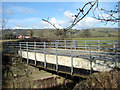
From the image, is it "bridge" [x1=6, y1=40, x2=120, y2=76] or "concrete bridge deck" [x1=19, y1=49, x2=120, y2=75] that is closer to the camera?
"bridge" [x1=6, y1=40, x2=120, y2=76]

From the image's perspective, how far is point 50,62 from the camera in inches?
427

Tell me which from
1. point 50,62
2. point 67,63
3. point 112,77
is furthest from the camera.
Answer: point 50,62

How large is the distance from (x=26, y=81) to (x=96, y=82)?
6792 millimetres

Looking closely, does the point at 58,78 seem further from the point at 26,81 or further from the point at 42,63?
the point at 26,81

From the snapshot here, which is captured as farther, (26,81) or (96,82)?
(26,81)

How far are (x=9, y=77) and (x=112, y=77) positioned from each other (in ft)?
30.0

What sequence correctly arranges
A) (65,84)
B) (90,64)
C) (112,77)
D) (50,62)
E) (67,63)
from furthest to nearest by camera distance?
(65,84) → (50,62) → (67,63) → (90,64) → (112,77)

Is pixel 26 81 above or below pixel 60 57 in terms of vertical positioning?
below

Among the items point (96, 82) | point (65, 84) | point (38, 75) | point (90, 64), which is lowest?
point (65, 84)

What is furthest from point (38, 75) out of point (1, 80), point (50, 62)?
point (1, 80)

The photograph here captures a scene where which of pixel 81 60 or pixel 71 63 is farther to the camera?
pixel 71 63

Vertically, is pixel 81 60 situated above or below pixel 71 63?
above

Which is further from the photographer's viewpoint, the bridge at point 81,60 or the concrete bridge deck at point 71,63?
the concrete bridge deck at point 71,63

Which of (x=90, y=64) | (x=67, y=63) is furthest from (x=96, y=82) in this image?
(x=67, y=63)
